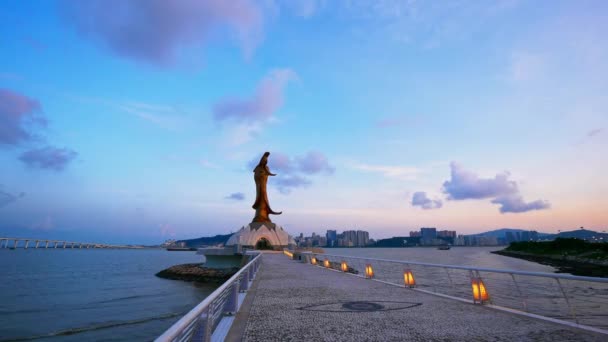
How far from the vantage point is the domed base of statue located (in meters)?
44.8

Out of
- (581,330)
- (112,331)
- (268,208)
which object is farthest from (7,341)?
(268,208)

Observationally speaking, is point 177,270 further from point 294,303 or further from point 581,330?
point 581,330

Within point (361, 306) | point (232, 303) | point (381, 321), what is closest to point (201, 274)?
point (232, 303)

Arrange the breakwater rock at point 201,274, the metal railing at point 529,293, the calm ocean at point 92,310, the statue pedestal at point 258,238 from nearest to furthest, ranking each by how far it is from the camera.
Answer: the metal railing at point 529,293 → the calm ocean at point 92,310 → the breakwater rock at point 201,274 → the statue pedestal at point 258,238

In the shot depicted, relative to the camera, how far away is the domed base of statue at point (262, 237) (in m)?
44.8

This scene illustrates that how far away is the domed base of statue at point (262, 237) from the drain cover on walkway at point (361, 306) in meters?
36.6

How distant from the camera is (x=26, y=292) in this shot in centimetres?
2883

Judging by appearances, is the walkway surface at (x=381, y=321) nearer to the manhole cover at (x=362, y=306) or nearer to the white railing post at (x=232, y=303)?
the manhole cover at (x=362, y=306)

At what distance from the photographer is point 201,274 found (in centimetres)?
3653

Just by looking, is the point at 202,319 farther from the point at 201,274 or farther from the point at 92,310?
the point at 201,274

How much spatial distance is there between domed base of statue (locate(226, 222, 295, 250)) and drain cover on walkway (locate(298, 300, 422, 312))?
36.6m

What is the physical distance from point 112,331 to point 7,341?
392 centimetres

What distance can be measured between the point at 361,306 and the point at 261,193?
4267cm

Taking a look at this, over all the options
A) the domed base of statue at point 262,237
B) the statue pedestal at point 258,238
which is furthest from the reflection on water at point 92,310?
the domed base of statue at point 262,237
